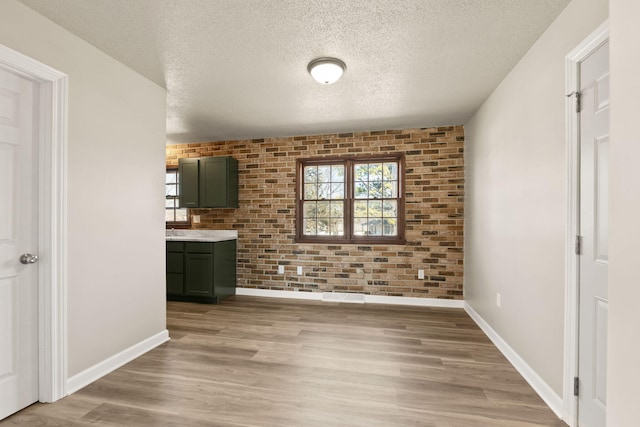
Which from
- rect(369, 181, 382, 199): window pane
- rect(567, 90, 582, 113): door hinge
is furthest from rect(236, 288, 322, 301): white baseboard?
rect(567, 90, 582, 113): door hinge

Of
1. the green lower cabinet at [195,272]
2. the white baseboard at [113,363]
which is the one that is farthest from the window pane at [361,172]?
the white baseboard at [113,363]

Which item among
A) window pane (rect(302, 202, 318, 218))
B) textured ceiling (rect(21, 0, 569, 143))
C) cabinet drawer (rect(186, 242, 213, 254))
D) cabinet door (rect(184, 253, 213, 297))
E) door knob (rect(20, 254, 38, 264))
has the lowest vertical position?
cabinet door (rect(184, 253, 213, 297))

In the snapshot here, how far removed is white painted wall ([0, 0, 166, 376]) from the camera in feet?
7.14

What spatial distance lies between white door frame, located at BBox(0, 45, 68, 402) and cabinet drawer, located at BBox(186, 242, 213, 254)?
2.42m

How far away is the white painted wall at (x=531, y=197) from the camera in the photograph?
1954mm

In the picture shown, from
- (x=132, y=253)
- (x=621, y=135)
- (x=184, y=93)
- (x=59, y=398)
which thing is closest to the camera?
(x=621, y=135)

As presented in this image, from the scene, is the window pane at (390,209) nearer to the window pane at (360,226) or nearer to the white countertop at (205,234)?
the window pane at (360,226)

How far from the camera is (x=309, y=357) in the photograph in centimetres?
277

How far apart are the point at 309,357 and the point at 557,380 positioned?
178 cm

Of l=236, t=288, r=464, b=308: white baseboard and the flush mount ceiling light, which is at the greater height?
the flush mount ceiling light

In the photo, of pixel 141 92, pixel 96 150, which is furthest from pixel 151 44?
pixel 96 150

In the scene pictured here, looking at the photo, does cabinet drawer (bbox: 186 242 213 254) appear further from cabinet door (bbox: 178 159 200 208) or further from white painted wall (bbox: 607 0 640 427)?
white painted wall (bbox: 607 0 640 427)

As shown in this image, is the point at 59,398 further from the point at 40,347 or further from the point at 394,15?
the point at 394,15

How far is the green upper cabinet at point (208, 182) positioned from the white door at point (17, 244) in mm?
2845
